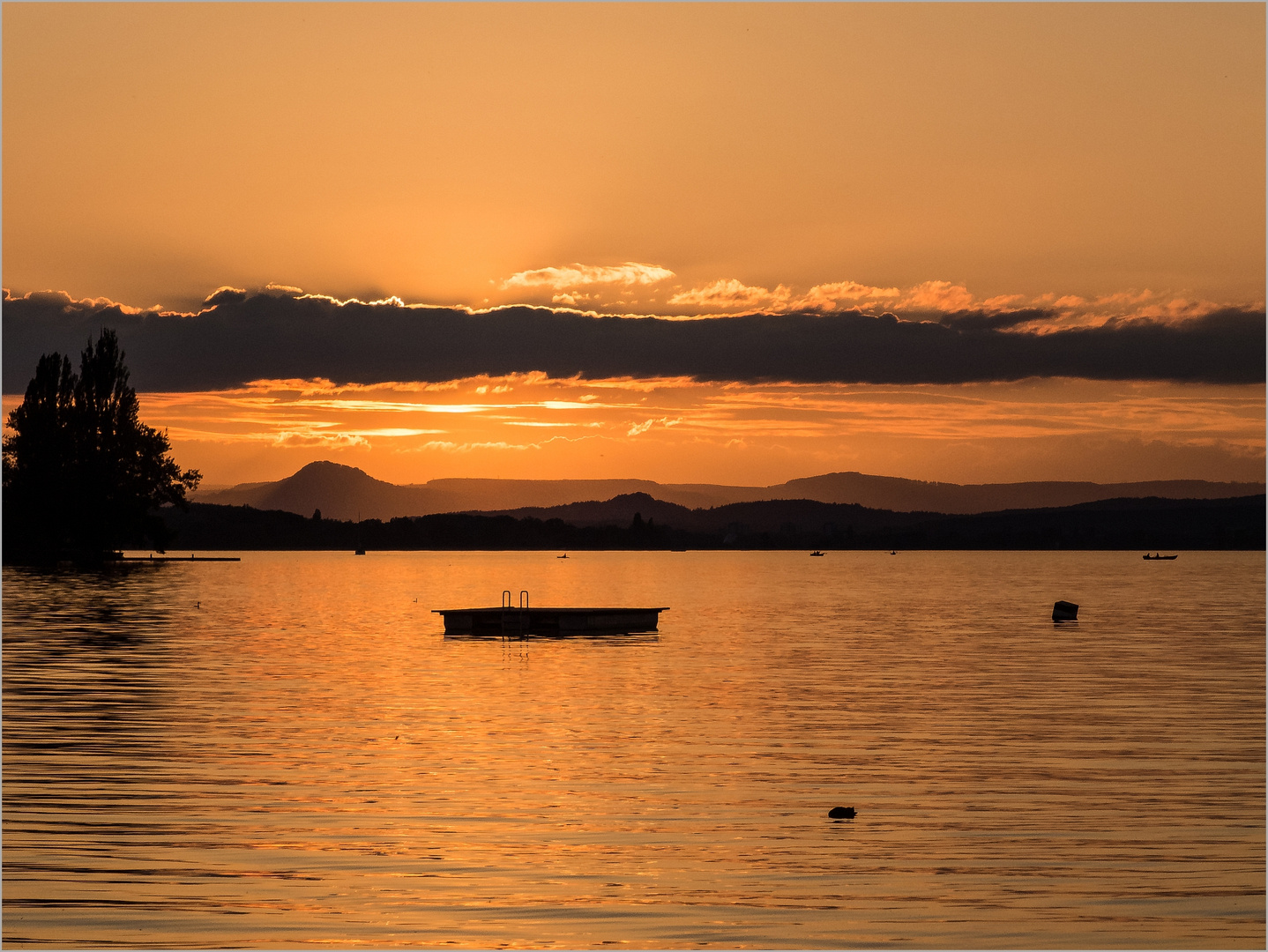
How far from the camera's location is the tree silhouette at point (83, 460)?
A: 485 feet

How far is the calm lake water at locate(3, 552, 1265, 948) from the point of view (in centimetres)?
1764

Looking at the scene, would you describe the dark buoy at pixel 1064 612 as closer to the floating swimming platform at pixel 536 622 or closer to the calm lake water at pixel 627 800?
the calm lake water at pixel 627 800

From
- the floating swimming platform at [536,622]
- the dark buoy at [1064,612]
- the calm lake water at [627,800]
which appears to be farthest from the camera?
the dark buoy at [1064,612]

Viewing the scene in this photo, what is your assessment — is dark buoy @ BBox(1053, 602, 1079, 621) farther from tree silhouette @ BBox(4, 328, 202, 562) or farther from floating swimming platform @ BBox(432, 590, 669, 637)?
tree silhouette @ BBox(4, 328, 202, 562)

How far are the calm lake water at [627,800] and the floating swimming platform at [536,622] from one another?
509 inches

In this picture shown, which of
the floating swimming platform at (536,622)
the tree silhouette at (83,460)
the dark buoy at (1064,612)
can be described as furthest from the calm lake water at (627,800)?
the tree silhouette at (83,460)

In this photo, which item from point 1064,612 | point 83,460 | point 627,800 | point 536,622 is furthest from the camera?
point 83,460

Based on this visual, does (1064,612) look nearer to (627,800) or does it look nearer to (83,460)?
(627,800)

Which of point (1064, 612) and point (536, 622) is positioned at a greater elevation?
point (536, 622)

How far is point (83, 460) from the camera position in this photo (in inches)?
5842

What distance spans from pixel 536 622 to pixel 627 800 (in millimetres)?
48404

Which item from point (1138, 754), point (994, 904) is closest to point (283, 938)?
point (994, 904)

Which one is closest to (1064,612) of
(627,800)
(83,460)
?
(627,800)

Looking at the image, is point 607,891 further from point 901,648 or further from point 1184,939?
point 901,648
